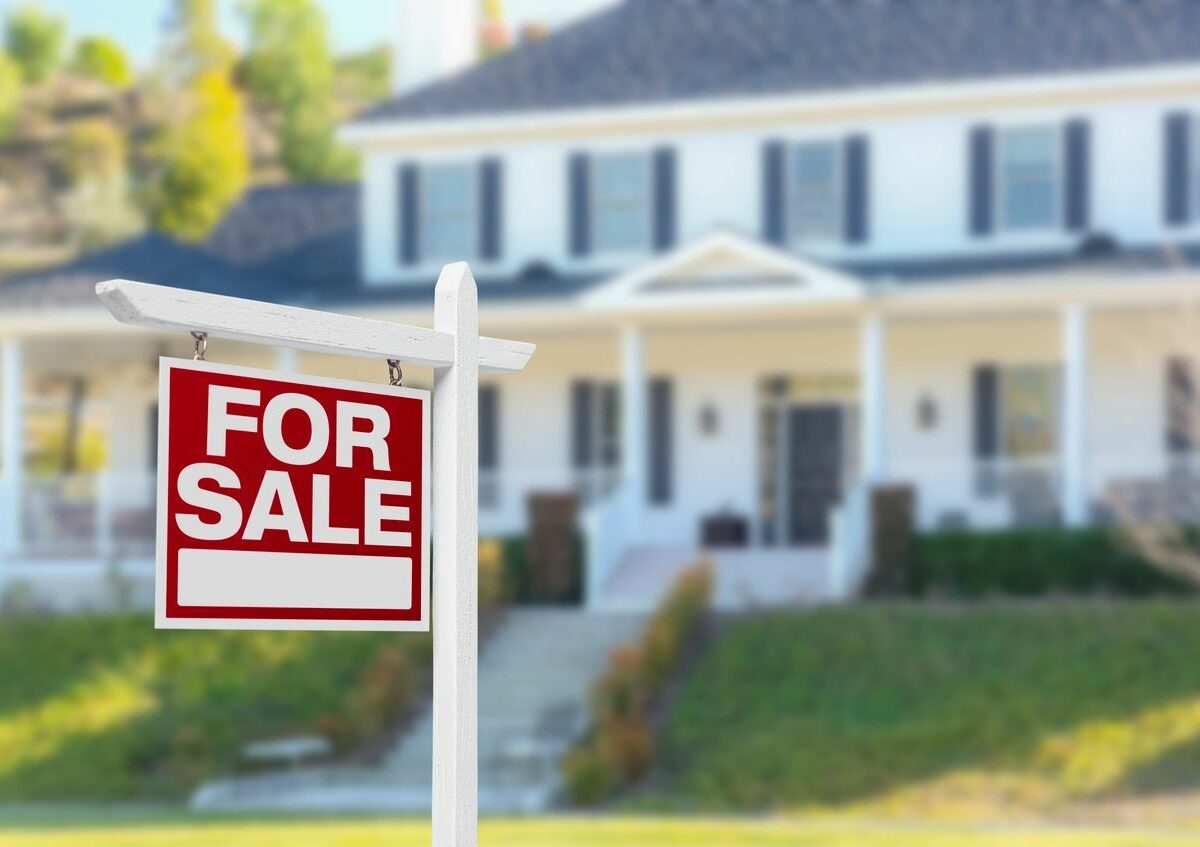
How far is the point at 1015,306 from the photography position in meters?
22.1

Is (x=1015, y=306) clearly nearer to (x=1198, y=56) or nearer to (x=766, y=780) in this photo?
(x=1198, y=56)

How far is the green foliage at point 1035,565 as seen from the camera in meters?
20.6

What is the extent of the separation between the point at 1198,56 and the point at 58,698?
1427 cm

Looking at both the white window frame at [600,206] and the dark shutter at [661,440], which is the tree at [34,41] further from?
the dark shutter at [661,440]

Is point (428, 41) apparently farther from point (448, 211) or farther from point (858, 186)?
point (858, 186)

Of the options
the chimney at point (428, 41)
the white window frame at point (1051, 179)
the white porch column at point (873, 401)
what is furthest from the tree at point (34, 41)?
the white porch column at point (873, 401)

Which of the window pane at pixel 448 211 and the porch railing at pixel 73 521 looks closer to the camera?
the porch railing at pixel 73 521

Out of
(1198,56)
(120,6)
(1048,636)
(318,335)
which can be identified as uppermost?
(120,6)

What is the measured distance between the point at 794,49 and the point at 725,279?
429cm

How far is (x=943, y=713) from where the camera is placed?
17.8 metres

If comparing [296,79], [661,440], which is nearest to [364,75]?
[296,79]

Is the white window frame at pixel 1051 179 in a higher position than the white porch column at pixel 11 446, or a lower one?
higher

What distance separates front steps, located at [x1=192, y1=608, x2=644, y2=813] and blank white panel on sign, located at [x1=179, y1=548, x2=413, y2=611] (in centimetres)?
1168

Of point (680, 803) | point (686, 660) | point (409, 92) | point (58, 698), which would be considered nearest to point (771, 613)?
point (686, 660)
